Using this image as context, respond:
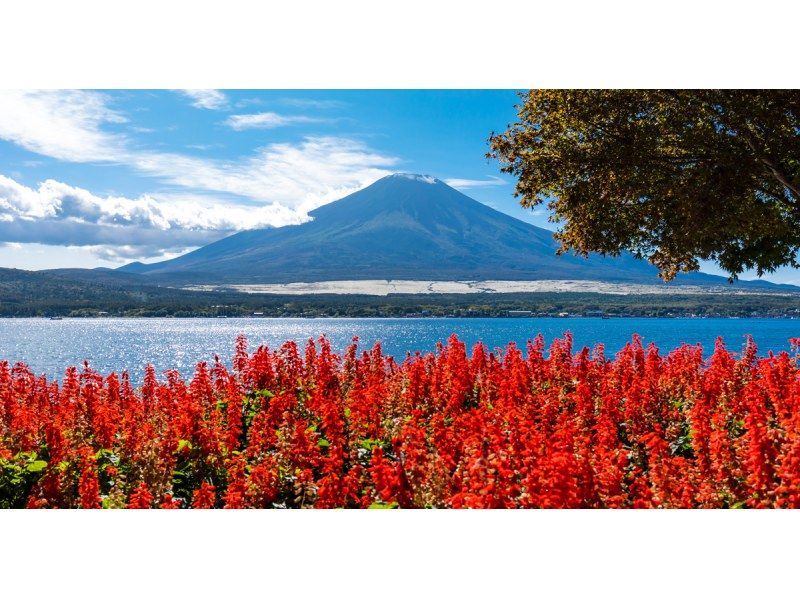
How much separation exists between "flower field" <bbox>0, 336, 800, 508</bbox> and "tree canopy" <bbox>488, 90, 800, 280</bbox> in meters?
2.34

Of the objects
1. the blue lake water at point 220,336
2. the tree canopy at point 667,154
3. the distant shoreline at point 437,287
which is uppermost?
the tree canopy at point 667,154

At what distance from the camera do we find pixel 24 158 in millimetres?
11516

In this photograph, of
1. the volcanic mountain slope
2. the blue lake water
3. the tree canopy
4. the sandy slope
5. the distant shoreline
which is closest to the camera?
the tree canopy

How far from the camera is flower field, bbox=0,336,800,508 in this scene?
6.64m

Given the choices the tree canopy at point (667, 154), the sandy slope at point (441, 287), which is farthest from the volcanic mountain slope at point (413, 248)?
the tree canopy at point (667, 154)

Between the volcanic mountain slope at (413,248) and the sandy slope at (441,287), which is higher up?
the volcanic mountain slope at (413,248)

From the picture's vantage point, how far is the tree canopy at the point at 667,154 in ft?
35.4

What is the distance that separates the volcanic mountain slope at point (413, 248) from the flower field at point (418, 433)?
34.9 metres

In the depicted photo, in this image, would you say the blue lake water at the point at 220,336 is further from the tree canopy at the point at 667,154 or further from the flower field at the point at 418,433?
the tree canopy at the point at 667,154

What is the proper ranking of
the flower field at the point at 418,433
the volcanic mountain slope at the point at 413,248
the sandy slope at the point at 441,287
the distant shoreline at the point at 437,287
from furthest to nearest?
the volcanic mountain slope at the point at 413,248, the sandy slope at the point at 441,287, the distant shoreline at the point at 437,287, the flower field at the point at 418,433

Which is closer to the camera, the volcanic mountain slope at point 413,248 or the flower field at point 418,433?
the flower field at point 418,433

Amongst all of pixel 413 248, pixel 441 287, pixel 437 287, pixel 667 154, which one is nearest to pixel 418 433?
pixel 667 154

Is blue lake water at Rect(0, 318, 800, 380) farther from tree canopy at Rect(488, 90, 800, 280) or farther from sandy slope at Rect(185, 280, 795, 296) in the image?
tree canopy at Rect(488, 90, 800, 280)

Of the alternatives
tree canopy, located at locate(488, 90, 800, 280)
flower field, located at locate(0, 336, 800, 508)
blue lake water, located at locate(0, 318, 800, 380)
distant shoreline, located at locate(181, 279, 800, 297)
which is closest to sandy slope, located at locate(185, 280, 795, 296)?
distant shoreline, located at locate(181, 279, 800, 297)
